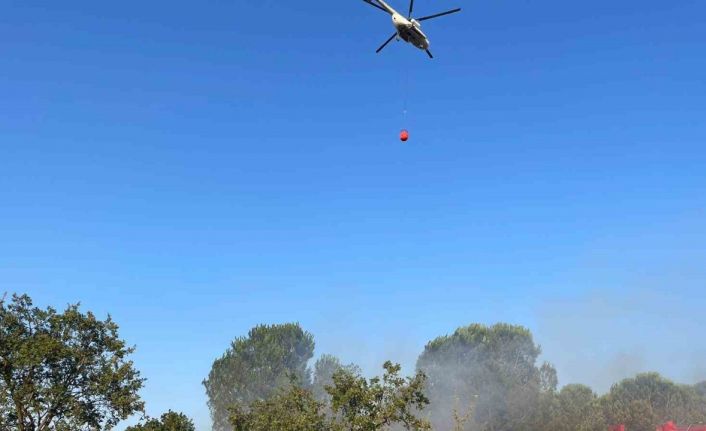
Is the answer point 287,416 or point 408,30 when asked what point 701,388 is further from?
point 408,30

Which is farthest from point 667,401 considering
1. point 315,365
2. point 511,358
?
point 315,365

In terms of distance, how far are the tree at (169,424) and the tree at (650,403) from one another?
86.9m

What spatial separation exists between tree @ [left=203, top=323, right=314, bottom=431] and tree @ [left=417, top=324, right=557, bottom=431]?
29390 mm

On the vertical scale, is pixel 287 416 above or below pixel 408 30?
below

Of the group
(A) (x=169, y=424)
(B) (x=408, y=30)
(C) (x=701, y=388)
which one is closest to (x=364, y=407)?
(A) (x=169, y=424)

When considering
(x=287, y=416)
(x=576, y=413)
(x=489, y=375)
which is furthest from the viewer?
(x=489, y=375)

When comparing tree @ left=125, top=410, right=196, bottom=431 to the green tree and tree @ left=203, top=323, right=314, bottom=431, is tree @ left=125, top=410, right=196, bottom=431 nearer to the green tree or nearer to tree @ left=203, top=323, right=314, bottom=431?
tree @ left=203, top=323, right=314, bottom=431

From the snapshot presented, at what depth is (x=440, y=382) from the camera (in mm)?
121750

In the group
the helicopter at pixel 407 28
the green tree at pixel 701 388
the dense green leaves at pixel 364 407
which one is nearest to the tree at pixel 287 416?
the dense green leaves at pixel 364 407

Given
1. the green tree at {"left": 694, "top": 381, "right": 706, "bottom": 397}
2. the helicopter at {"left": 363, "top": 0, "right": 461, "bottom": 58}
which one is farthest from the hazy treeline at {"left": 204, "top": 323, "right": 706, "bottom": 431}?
the helicopter at {"left": 363, "top": 0, "right": 461, "bottom": 58}

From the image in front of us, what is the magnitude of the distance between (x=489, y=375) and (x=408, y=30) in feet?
316

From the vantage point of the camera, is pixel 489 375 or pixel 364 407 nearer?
pixel 364 407

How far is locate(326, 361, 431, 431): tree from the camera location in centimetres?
4491

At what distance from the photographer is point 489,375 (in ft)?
385
